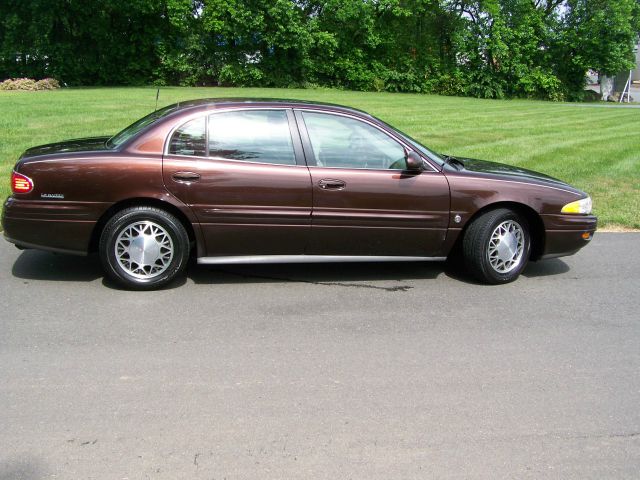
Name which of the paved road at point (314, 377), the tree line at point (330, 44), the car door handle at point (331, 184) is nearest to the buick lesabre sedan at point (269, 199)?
the car door handle at point (331, 184)

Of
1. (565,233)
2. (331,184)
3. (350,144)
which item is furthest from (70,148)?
(565,233)

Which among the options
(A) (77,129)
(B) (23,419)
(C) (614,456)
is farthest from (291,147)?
(A) (77,129)

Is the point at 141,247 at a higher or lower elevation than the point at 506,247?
lower

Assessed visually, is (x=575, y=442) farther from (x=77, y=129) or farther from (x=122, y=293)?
(x=77, y=129)

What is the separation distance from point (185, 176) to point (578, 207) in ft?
11.2

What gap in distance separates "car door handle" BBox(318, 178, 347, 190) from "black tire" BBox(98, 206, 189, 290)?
1.16 metres

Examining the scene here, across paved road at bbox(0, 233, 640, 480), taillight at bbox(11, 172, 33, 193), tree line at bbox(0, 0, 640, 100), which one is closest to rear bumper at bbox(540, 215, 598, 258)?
paved road at bbox(0, 233, 640, 480)

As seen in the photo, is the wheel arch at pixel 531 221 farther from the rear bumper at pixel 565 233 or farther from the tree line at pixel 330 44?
the tree line at pixel 330 44

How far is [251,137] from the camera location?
5453mm

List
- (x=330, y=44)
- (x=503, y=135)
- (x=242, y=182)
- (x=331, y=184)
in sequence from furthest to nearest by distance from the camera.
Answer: (x=330, y=44), (x=503, y=135), (x=331, y=184), (x=242, y=182)

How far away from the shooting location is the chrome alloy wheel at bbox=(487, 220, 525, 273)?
5.74 m

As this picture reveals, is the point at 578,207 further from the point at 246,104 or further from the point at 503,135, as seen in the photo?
the point at 503,135

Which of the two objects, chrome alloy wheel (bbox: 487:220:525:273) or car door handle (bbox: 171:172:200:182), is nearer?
car door handle (bbox: 171:172:200:182)

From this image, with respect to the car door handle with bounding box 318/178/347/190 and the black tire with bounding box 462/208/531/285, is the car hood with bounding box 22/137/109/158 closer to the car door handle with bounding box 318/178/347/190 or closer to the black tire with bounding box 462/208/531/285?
the car door handle with bounding box 318/178/347/190
